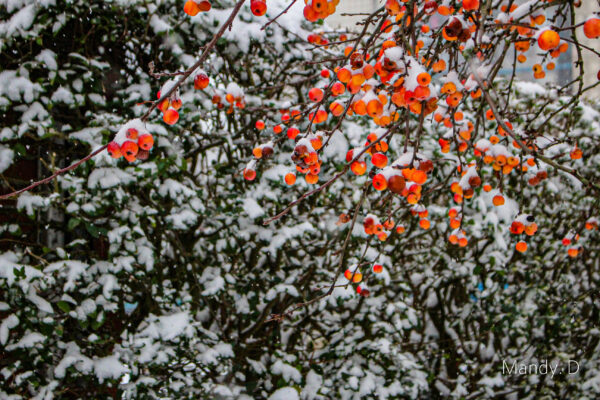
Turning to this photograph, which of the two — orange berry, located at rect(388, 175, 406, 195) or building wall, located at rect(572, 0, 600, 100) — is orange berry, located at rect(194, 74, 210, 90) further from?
building wall, located at rect(572, 0, 600, 100)

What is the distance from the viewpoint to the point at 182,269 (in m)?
3.01

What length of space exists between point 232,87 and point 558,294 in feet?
11.0

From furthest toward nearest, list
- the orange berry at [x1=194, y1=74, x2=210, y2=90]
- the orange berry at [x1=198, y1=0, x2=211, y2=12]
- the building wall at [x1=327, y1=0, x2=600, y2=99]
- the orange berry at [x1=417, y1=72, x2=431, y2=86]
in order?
the building wall at [x1=327, y1=0, x2=600, y2=99] < the orange berry at [x1=194, y1=74, x2=210, y2=90] < the orange berry at [x1=198, y1=0, x2=211, y2=12] < the orange berry at [x1=417, y1=72, x2=431, y2=86]

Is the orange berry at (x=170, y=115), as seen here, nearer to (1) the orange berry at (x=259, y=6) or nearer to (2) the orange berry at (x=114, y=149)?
(2) the orange berry at (x=114, y=149)

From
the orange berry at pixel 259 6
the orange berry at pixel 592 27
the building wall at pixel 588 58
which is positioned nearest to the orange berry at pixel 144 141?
the orange berry at pixel 259 6

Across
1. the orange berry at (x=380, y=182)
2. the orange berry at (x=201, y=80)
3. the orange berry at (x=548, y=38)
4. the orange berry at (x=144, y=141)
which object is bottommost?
the orange berry at (x=380, y=182)

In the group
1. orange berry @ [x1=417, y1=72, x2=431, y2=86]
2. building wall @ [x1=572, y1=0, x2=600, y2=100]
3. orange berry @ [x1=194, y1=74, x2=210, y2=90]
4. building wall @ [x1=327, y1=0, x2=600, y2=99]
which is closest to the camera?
orange berry @ [x1=417, y1=72, x2=431, y2=86]

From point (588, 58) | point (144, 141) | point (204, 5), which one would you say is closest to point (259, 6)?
point (204, 5)

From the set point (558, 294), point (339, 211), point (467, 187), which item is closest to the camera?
point (467, 187)

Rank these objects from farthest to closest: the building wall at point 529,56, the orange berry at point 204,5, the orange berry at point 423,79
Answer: the building wall at point 529,56, the orange berry at point 204,5, the orange berry at point 423,79

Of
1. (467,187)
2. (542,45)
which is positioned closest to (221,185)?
(467,187)

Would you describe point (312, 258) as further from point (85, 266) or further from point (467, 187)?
point (467, 187)

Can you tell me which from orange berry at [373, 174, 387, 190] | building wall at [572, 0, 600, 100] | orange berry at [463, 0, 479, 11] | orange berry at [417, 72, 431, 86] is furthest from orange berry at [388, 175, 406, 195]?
building wall at [572, 0, 600, 100]

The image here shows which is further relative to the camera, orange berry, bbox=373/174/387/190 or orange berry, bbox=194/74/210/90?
orange berry, bbox=194/74/210/90
